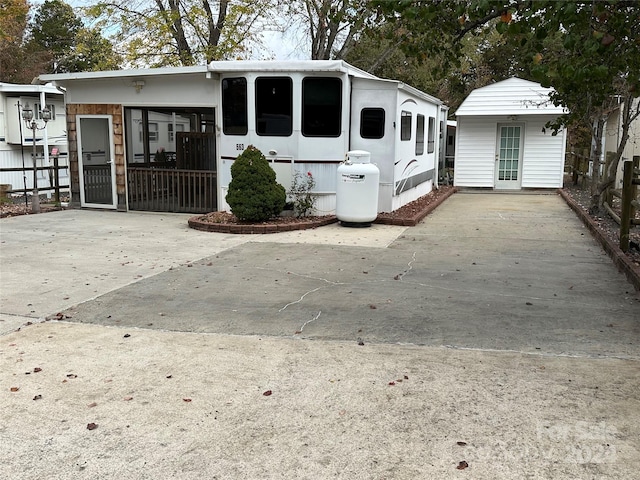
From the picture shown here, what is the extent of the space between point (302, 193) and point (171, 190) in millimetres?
3175

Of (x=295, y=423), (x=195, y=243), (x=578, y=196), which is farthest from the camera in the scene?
(x=578, y=196)

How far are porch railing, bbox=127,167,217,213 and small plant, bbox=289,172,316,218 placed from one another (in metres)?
1.89

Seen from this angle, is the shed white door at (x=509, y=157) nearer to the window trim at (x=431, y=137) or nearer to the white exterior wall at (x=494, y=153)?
the white exterior wall at (x=494, y=153)

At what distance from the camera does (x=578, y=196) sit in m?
16.3

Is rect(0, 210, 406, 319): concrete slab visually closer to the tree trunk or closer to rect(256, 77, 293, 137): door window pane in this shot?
rect(256, 77, 293, 137): door window pane

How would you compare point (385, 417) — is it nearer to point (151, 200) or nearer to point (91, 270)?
point (91, 270)

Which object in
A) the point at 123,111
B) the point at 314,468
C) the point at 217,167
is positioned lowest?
the point at 314,468

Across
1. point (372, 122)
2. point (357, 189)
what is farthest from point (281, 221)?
point (372, 122)

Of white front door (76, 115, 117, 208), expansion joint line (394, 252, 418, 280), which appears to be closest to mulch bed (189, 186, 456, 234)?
expansion joint line (394, 252, 418, 280)

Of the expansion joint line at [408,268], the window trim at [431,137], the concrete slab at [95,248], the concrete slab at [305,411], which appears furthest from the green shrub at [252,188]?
the window trim at [431,137]

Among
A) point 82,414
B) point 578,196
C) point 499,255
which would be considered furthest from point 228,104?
point 578,196

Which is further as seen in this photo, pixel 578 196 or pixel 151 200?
pixel 578 196

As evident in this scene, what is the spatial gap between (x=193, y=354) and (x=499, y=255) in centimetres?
522

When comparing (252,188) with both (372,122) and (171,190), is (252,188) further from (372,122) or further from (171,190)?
(171,190)
